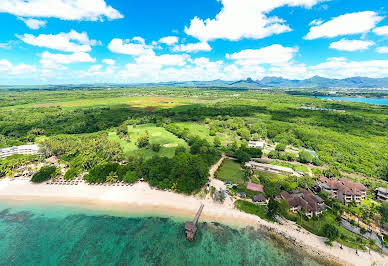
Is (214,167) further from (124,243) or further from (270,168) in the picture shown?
(124,243)

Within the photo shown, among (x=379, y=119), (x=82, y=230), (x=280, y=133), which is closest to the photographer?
(x=82, y=230)

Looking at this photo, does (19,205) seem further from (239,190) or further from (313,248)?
(313,248)

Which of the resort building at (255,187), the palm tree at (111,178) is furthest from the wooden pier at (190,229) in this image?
the palm tree at (111,178)

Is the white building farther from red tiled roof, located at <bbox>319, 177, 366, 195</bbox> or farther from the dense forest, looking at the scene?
the dense forest

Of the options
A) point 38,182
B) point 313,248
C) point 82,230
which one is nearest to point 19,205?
point 38,182

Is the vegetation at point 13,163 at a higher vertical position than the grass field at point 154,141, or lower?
higher

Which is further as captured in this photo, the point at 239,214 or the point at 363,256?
the point at 239,214

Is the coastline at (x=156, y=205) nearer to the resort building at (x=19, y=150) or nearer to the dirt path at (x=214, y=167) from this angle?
the dirt path at (x=214, y=167)

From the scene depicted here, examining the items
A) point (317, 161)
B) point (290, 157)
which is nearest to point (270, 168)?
point (290, 157)
